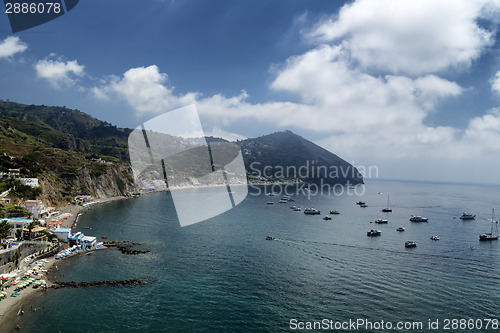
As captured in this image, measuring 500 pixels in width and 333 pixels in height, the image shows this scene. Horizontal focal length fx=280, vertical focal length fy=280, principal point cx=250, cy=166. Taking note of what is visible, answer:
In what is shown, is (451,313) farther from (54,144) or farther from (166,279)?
(54,144)

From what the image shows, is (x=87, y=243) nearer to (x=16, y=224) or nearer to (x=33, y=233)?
(x=33, y=233)

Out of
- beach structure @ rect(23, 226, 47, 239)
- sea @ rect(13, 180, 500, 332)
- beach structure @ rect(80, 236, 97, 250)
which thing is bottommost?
sea @ rect(13, 180, 500, 332)

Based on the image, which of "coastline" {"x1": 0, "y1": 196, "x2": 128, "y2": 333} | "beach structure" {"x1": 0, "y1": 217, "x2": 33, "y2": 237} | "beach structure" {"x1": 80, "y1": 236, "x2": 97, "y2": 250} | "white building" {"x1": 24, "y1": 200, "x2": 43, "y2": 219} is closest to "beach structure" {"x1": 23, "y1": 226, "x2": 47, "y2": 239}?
"beach structure" {"x1": 0, "y1": 217, "x2": 33, "y2": 237}

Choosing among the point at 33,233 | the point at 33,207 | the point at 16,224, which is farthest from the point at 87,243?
the point at 33,207

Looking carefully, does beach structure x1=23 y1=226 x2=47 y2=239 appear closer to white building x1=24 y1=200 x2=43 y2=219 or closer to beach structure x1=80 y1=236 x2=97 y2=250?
beach structure x1=80 y1=236 x2=97 y2=250

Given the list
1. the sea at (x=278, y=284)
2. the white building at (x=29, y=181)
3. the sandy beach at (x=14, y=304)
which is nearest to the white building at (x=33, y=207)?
the sea at (x=278, y=284)

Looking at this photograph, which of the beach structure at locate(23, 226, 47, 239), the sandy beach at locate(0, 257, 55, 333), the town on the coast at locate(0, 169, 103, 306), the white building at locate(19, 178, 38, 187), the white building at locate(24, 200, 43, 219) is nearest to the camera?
the sandy beach at locate(0, 257, 55, 333)
